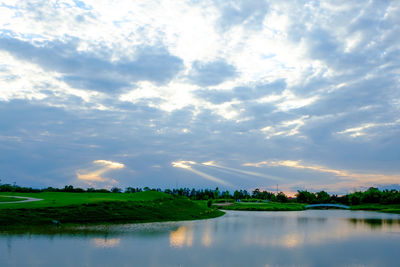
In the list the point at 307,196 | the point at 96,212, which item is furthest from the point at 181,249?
the point at 307,196

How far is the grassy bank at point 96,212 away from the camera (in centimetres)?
3778

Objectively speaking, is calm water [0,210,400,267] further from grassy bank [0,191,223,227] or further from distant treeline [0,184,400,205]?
distant treeline [0,184,400,205]

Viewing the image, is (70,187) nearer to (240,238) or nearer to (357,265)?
(240,238)

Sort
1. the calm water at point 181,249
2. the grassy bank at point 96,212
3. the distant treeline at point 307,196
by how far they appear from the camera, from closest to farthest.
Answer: the calm water at point 181,249
the grassy bank at point 96,212
the distant treeline at point 307,196

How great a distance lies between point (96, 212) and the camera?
44156mm

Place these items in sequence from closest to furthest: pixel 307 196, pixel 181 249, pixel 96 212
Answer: pixel 181 249 < pixel 96 212 < pixel 307 196

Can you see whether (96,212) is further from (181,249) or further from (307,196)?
(307,196)

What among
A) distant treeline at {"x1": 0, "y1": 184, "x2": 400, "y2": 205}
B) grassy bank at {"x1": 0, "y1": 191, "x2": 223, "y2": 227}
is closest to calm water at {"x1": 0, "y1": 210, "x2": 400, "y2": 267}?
grassy bank at {"x1": 0, "y1": 191, "x2": 223, "y2": 227}

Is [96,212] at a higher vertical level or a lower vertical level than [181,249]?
higher

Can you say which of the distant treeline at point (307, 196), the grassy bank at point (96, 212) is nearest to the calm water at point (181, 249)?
the grassy bank at point (96, 212)

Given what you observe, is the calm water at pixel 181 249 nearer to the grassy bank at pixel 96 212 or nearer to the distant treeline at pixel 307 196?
the grassy bank at pixel 96 212

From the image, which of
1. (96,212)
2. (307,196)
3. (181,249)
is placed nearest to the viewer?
(181,249)

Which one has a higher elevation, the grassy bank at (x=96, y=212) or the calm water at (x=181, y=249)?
the grassy bank at (x=96, y=212)

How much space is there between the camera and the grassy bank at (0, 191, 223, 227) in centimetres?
3778
